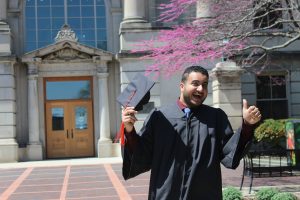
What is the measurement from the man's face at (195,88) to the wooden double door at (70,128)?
20.0m

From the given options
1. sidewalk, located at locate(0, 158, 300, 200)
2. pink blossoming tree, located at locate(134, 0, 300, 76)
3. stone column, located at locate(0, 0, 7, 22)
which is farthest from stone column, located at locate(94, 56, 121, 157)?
pink blossoming tree, located at locate(134, 0, 300, 76)

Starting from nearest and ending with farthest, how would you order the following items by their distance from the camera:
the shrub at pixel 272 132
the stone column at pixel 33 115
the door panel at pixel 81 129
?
the shrub at pixel 272 132 < the stone column at pixel 33 115 < the door panel at pixel 81 129

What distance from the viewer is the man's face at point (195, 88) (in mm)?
3834

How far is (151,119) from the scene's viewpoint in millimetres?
4012

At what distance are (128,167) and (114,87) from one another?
1985 centimetres

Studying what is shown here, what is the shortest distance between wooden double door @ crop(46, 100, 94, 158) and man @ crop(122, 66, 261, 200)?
1986cm

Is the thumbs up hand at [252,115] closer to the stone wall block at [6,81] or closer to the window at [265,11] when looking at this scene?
the window at [265,11]

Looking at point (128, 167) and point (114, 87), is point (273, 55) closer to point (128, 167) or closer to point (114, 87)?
point (114, 87)

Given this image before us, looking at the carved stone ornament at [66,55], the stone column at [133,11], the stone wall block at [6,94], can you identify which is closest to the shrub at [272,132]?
the stone column at [133,11]

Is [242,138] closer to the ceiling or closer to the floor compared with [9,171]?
closer to the ceiling

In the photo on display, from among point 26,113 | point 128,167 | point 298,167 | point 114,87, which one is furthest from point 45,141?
point 128,167

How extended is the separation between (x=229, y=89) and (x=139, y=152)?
698 inches

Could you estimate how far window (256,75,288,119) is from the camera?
2486cm

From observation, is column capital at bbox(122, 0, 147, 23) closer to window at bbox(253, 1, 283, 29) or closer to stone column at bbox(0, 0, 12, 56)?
stone column at bbox(0, 0, 12, 56)
